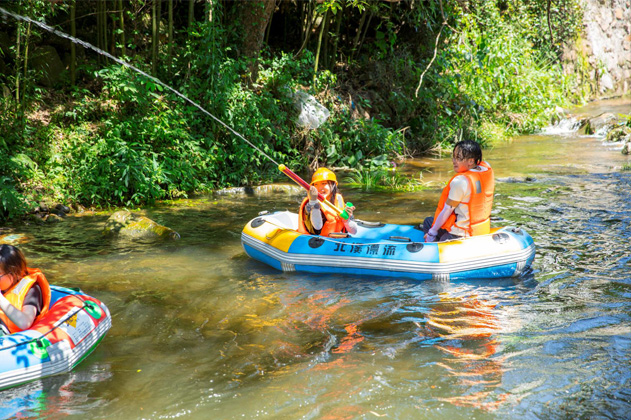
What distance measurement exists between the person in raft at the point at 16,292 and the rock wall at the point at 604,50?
21218 mm

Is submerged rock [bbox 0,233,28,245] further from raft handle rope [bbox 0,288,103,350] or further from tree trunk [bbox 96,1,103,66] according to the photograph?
tree trunk [bbox 96,1,103,66]

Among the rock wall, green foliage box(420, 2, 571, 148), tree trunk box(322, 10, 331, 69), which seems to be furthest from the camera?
the rock wall

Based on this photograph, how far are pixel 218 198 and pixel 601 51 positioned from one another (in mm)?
20709

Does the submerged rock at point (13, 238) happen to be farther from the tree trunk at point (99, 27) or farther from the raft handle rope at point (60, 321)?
the tree trunk at point (99, 27)

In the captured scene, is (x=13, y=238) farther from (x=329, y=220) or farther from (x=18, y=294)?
(x=329, y=220)

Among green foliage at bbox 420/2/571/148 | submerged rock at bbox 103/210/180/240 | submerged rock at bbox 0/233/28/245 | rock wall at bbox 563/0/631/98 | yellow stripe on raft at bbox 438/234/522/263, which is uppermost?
rock wall at bbox 563/0/631/98

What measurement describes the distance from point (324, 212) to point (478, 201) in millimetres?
1517

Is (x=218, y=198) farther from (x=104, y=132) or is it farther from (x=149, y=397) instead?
(x=149, y=397)

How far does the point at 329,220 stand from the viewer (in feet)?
19.6

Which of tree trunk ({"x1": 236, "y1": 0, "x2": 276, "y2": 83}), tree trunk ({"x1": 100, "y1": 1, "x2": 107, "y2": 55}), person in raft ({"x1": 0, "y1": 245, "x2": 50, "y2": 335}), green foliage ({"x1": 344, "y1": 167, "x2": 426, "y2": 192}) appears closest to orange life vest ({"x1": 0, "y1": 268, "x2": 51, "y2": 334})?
person in raft ({"x1": 0, "y1": 245, "x2": 50, "y2": 335})

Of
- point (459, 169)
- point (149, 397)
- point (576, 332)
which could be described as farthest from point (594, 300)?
point (149, 397)

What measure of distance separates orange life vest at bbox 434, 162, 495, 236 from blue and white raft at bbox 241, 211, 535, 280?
159mm

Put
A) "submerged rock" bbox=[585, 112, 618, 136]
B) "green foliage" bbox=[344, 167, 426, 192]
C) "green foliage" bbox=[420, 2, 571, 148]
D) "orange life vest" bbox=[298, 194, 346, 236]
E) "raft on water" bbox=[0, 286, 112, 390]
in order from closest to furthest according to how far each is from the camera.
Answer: "raft on water" bbox=[0, 286, 112, 390], "orange life vest" bbox=[298, 194, 346, 236], "green foliage" bbox=[344, 167, 426, 192], "green foliage" bbox=[420, 2, 571, 148], "submerged rock" bbox=[585, 112, 618, 136]

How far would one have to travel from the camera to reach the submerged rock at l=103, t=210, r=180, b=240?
6.91m
